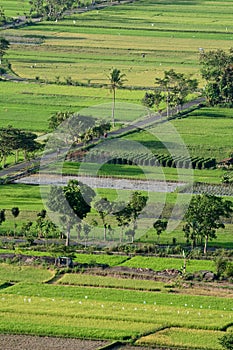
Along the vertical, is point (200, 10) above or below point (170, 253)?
above

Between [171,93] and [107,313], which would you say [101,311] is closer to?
[107,313]

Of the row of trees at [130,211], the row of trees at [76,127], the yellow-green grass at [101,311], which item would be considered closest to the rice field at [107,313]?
the yellow-green grass at [101,311]

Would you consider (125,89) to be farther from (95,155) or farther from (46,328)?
(46,328)

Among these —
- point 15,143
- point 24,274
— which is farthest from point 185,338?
point 15,143

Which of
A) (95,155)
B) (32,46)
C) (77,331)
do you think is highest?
(32,46)

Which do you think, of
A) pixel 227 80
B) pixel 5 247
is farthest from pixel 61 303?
pixel 227 80

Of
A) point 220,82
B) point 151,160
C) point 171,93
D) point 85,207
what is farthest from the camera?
point 171,93
